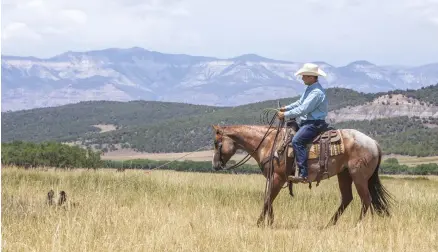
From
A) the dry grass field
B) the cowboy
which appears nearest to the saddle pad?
the cowboy

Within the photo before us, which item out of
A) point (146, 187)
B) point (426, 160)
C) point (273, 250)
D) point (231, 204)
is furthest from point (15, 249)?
point (426, 160)

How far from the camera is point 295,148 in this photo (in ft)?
30.2

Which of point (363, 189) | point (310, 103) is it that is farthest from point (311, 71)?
point (363, 189)

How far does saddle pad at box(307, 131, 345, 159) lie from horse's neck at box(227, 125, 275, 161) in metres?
0.74

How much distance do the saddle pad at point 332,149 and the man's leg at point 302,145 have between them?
0.48ft

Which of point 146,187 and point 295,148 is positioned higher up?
point 295,148

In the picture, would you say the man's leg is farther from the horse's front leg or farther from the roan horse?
the horse's front leg

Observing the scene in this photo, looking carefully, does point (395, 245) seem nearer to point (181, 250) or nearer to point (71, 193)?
point (181, 250)

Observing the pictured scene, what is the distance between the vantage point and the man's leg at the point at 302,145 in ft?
30.2

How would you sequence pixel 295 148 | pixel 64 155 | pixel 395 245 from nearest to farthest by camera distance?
pixel 395 245 < pixel 295 148 < pixel 64 155

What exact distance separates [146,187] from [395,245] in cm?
804

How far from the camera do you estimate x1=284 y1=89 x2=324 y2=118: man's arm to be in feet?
29.7

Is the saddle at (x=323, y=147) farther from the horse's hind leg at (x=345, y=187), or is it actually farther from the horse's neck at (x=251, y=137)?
the horse's hind leg at (x=345, y=187)

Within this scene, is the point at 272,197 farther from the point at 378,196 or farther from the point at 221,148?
the point at 378,196
